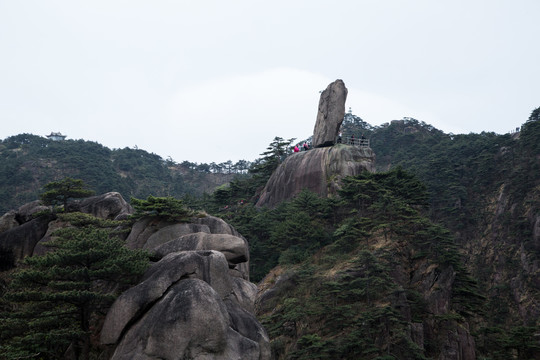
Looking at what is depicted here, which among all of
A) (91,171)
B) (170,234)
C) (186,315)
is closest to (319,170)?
(170,234)

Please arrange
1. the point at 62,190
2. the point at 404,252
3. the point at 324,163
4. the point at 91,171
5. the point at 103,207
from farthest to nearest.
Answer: the point at 91,171 < the point at 324,163 < the point at 404,252 < the point at 103,207 < the point at 62,190

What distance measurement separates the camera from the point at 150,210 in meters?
21.6

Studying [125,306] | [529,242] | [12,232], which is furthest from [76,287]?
[529,242]

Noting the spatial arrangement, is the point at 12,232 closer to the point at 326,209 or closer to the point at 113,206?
the point at 113,206

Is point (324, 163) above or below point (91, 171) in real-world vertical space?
above

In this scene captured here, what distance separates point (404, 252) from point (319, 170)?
41.5 ft

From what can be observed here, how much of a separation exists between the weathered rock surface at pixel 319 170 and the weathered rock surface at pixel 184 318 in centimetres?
2479

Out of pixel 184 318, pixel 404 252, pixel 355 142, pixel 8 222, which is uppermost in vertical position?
pixel 355 142

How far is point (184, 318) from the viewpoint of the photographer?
576 inches

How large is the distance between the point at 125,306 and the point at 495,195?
152ft

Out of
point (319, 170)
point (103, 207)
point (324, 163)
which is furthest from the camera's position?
point (324, 163)

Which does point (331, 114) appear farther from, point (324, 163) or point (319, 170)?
point (319, 170)

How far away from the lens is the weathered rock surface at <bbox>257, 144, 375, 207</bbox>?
136 ft

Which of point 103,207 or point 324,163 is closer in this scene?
point 103,207
